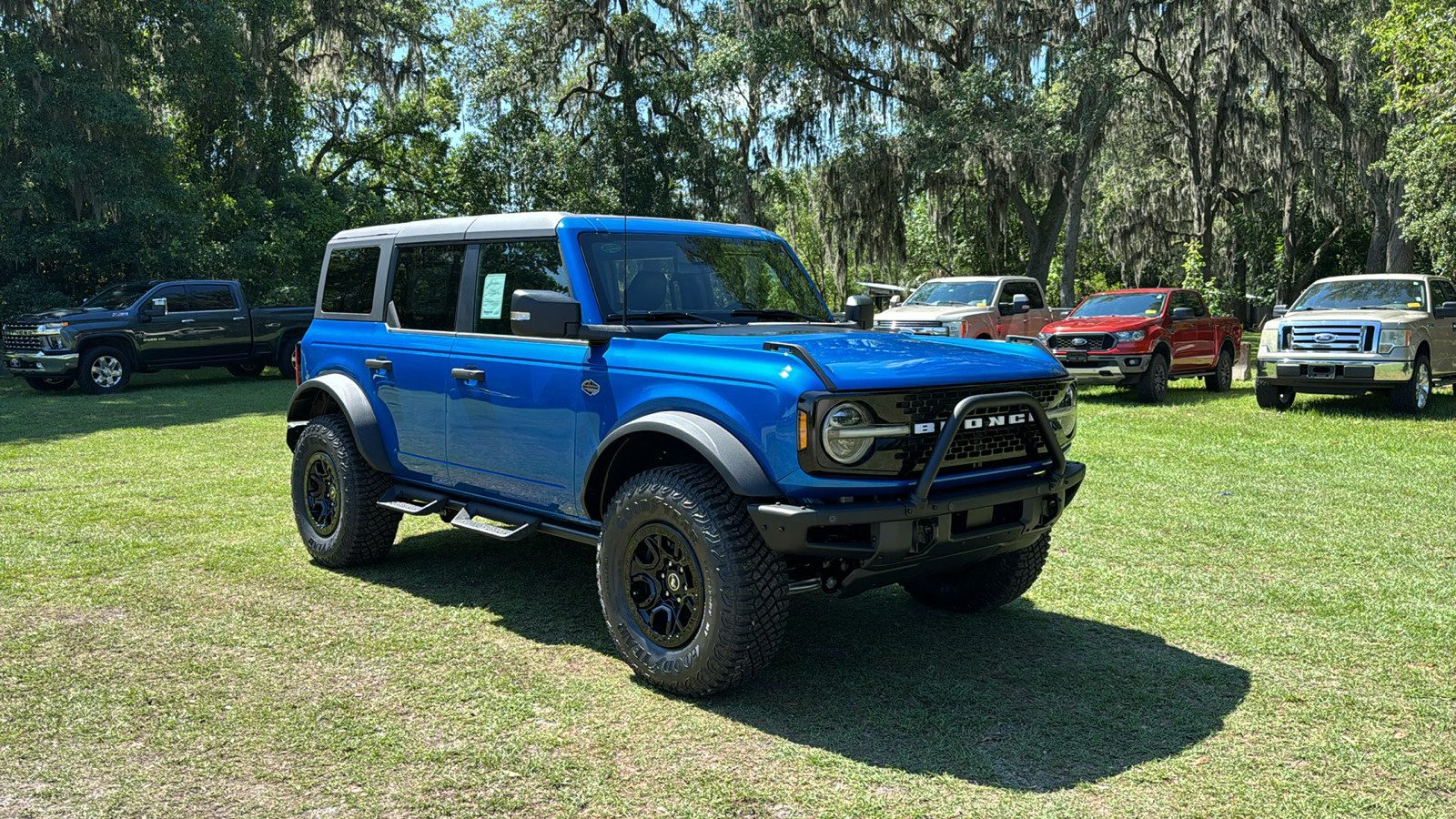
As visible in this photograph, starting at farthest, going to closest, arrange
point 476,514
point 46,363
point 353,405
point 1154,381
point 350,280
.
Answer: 1. point 46,363
2. point 1154,381
3. point 350,280
4. point 353,405
5. point 476,514

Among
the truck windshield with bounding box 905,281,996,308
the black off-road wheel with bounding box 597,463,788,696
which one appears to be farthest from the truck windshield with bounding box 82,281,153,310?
the black off-road wheel with bounding box 597,463,788,696

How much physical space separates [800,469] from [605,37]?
28.4 metres

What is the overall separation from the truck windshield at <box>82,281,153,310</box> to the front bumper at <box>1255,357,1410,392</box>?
1773cm

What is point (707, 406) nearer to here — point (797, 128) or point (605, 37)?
point (797, 128)

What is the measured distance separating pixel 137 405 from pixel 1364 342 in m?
16.7

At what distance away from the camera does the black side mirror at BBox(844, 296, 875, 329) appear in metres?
6.08

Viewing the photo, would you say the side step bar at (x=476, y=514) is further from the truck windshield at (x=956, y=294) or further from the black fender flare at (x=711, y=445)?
the truck windshield at (x=956, y=294)

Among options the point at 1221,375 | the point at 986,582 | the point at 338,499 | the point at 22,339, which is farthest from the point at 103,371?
the point at 1221,375

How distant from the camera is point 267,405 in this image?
53.7ft

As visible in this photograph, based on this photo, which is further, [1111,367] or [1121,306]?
[1121,306]

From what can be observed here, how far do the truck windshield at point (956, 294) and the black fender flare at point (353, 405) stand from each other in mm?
12887

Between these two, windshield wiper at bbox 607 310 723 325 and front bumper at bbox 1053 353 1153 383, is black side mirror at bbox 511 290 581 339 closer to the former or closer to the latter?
windshield wiper at bbox 607 310 723 325

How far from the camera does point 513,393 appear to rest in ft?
17.8

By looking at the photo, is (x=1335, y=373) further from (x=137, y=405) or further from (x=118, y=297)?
(x=118, y=297)
